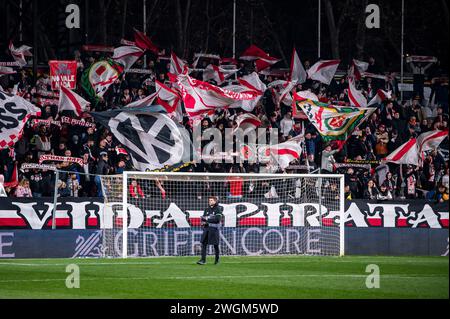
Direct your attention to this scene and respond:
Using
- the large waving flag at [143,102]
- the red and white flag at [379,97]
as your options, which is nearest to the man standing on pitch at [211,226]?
the large waving flag at [143,102]

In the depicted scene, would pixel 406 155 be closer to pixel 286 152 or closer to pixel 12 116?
pixel 286 152

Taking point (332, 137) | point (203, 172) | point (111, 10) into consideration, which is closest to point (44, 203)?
point (203, 172)

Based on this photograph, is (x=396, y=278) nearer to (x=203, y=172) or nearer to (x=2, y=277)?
(x=2, y=277)

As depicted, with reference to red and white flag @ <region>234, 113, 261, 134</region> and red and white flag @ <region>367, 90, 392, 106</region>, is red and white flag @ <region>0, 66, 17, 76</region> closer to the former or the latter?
red and white flag @ <region>234, 113, 261, 134</region>

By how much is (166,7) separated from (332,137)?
986 inches

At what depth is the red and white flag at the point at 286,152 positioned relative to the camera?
109ft

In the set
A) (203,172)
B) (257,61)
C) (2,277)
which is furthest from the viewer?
(257,61)

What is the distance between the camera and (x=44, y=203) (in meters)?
30.6

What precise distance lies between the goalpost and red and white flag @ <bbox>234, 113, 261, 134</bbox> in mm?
2292

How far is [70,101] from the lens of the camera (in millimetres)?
32844

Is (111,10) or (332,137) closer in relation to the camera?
(332,137)

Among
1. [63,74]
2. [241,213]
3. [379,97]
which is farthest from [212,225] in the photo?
[379,97]

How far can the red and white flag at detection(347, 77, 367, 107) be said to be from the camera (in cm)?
3769

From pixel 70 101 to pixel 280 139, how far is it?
711 centimetres
